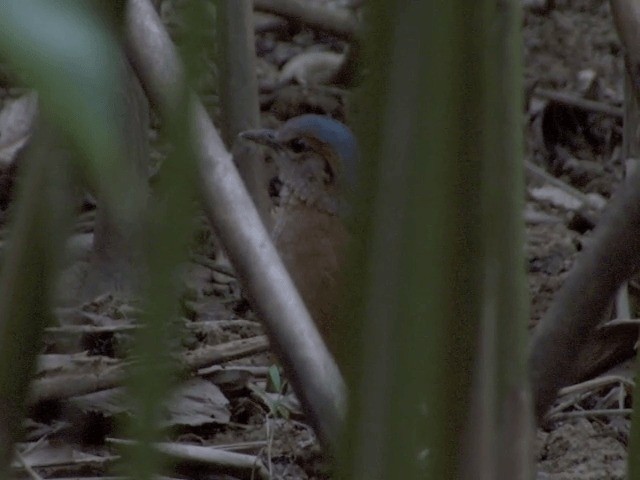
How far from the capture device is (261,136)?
3855 millimetres

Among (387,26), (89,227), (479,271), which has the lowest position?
(479,271)

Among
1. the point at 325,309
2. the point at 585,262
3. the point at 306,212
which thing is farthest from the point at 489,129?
the point at 306,212

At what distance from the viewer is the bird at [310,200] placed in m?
3.58

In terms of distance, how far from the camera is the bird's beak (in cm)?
378

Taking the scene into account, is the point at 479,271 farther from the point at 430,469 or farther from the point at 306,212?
the point at 306,212

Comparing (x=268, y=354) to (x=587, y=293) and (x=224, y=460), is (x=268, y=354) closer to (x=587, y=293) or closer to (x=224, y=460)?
(x=224, y=460)

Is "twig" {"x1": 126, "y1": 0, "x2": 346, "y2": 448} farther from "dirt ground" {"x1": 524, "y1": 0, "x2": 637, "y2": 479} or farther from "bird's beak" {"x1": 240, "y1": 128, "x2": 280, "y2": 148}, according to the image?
"bird's beak" {"x1": 240, "y1": 128, "x2": 280, "y2": 148}

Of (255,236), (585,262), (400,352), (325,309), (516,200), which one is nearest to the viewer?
(400,352)

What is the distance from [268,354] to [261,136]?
628 millimetres

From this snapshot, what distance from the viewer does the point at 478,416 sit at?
0.82 meters

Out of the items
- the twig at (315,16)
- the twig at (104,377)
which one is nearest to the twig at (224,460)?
the twig at (104,377)

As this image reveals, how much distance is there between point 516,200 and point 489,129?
10cm

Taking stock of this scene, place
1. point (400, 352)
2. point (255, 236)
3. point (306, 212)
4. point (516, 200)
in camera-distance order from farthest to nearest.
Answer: point (306, 212)
point (255, 236)
point (516, 200)
point (400, 352)

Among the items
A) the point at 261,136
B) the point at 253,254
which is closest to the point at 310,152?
the point at 261,136
